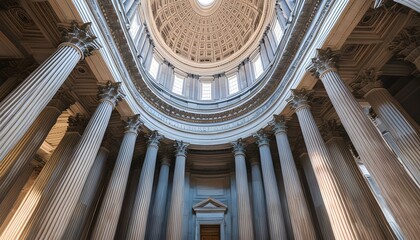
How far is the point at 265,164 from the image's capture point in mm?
11992

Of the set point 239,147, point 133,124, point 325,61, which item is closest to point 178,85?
point 133,124

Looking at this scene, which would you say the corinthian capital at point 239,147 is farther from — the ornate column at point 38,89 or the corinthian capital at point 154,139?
the ornate column at point 38,89

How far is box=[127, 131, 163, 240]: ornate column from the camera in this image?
31.5 ft

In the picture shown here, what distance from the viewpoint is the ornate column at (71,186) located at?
6156mm

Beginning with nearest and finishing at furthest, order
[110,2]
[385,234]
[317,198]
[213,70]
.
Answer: [385,234] < [110,2] < [317,198] < [213,70]

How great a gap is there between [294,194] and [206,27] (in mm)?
20382

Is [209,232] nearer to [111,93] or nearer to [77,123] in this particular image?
[77,123]

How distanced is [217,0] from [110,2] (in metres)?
17.7

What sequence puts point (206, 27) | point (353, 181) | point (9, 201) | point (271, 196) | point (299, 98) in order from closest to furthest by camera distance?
point (353, 181) → point (299, 98) → point (271, 196) → point (9, 201) → point (206, 27)

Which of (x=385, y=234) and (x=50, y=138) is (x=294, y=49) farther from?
(x=50, y=138)

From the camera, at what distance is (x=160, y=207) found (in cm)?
1245

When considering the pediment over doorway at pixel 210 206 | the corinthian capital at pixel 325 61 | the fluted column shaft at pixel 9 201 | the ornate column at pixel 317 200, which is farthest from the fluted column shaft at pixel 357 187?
the fluted column shaft at pixel 9 201

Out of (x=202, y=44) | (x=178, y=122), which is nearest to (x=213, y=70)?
(x=202, y=44)

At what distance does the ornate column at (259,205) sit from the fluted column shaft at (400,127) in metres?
6.47
